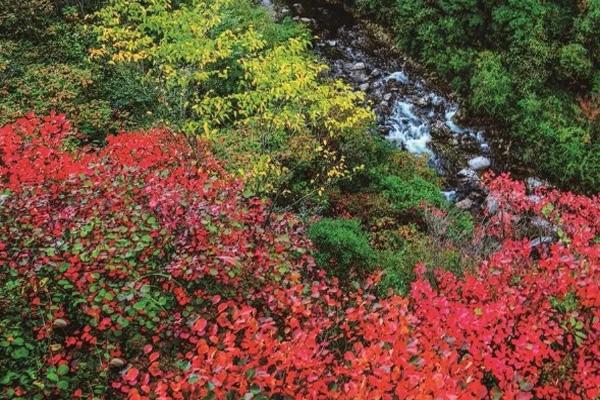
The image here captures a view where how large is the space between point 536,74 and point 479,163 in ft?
10.6

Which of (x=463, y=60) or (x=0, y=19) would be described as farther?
(x=463, y=60)

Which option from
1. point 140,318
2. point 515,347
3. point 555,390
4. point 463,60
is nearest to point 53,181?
point 140,318

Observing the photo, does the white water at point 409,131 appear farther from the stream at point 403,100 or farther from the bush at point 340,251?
the bush at point 340,251

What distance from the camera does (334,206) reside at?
1230 cm

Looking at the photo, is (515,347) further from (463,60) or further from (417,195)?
(463,60)

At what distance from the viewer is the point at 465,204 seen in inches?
Result: 557

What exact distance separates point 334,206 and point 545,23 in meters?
9.21

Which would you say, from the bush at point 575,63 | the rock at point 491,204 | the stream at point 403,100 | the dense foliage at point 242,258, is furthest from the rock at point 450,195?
the bush at point 575,63

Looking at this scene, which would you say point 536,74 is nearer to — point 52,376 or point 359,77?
point 359,77

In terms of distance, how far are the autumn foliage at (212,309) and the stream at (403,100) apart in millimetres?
6527

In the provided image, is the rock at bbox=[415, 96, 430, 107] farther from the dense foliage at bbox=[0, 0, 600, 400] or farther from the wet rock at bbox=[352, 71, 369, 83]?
the dense foliage at bbox=[0, 0, 600, 400]

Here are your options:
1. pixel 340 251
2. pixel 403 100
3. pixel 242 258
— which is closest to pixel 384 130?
pixel 403 100

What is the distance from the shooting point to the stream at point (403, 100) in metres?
15.2

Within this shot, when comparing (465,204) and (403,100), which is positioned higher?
(403,100)
